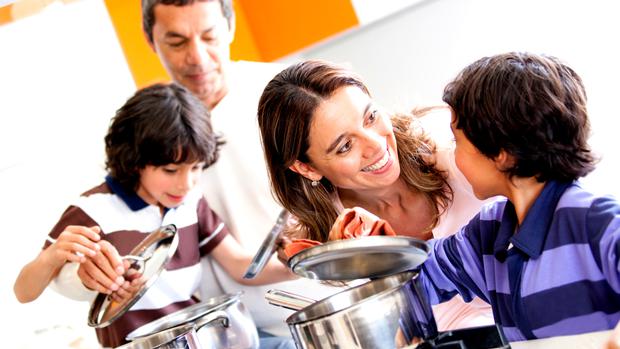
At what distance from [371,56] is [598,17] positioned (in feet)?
2.82

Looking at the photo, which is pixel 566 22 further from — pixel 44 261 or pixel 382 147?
pixel 44 261

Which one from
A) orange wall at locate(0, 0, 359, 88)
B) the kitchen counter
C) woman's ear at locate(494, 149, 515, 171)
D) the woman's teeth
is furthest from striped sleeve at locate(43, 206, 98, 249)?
the kitchen counter

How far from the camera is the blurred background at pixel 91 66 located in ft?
→ 8.52

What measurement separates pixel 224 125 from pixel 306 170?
59cm

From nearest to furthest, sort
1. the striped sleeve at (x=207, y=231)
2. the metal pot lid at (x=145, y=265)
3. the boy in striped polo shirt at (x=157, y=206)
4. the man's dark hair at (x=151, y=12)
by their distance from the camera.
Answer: the metal pot lid at (x=145, y=265) → the boy in striped polo shirt at (x=157, y=206) → the striped sleeve at (x=207, y=231) → the man's dark hair at (x=151, y=12)

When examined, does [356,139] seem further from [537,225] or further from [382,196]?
[537,225]

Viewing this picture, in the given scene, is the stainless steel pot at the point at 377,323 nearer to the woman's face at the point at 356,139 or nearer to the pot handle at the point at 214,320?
the pot handle at the point at 214,320

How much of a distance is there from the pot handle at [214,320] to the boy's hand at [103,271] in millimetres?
267

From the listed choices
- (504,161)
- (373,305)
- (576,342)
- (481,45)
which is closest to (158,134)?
(504,161)

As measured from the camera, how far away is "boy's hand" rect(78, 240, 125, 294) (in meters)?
1.52

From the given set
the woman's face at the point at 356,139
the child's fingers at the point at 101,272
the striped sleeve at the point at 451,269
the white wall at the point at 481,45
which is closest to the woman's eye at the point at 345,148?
the woman's face at the point at 356,139

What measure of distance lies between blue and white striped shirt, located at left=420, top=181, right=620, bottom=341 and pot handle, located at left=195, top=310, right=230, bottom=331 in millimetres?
416

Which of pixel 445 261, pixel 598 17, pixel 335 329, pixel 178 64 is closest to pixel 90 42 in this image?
pixel 178 64

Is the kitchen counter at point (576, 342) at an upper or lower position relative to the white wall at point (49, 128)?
lower
